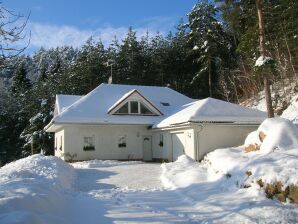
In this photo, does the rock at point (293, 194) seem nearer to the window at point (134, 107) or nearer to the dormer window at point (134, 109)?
the dormer window at point (134, 109)

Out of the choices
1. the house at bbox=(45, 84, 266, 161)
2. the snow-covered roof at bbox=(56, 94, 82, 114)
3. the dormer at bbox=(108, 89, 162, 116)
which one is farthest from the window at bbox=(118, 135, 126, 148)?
the snow-covered roof at bbox=(56, 94, 82, 114)

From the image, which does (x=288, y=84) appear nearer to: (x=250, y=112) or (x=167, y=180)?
(x=250, y=112)

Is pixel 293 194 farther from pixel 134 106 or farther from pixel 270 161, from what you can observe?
pixel 134 106

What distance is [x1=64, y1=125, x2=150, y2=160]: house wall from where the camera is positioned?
90.0 feet

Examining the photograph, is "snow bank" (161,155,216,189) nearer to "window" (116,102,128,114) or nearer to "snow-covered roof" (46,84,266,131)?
"snow-covered roof" (46,84,266,131)

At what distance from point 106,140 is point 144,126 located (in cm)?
304

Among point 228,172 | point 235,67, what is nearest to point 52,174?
point 228,172

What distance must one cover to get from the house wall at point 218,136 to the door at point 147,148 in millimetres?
7086

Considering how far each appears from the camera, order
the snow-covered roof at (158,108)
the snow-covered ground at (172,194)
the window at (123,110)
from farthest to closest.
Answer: the window at (123,110) → the snow-covered roof at (158,108) → the snow-covered ground at (172,194)

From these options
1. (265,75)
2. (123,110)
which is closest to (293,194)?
(265,75)

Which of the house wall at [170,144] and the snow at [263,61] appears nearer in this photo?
the snow at [263,61]

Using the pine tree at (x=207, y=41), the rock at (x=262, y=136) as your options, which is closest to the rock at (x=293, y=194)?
the rock at (x=262, y=136)

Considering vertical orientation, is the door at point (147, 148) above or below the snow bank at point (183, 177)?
above

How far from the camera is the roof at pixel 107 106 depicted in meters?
27.4
